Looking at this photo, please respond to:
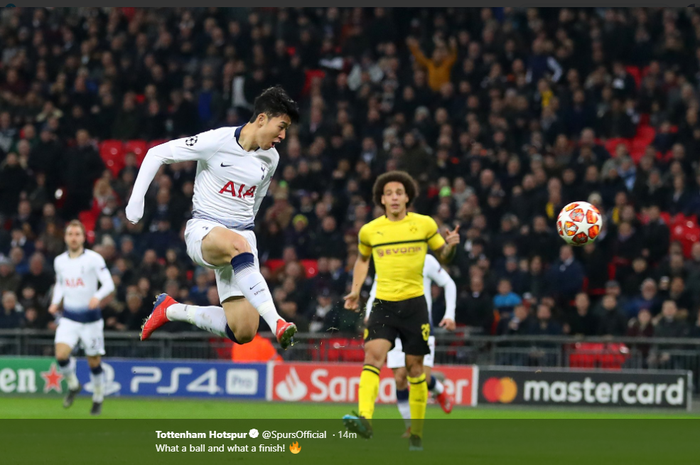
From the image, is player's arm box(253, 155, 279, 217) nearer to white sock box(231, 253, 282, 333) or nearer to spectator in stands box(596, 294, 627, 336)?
white sock box(231, 253, 282, 333)

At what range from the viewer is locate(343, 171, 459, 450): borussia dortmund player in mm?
9938

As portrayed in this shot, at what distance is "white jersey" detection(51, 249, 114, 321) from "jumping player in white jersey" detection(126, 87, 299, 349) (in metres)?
5.99

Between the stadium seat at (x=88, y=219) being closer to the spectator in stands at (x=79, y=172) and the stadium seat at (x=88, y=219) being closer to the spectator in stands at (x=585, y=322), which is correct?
the spectator in stands at (x=79, y=172)

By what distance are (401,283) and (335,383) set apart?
6.85 metres

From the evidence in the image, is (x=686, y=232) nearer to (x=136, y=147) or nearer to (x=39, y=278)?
(x=136, y=147)

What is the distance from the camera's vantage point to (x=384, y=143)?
19906 millimetres

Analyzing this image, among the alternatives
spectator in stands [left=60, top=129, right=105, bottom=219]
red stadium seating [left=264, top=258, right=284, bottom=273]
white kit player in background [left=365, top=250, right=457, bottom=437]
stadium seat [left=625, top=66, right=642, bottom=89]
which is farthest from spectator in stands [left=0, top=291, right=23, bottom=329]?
stadium seat [left=625, top=66, right=642, bottom=89]

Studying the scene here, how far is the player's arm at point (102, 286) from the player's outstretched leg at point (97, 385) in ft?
2.43

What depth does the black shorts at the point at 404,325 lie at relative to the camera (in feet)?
32.7

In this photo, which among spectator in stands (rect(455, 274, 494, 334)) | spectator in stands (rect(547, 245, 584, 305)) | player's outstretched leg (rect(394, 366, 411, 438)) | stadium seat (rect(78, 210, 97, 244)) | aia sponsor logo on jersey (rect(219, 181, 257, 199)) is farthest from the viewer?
stadium seat (rect(78, 210, 97, 244))

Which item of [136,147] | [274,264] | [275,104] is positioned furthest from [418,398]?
[136,147]

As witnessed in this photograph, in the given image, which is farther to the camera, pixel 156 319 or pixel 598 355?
pixel 598 355

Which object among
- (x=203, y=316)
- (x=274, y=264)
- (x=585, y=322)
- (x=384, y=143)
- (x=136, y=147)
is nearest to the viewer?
(x=203, y=316)
